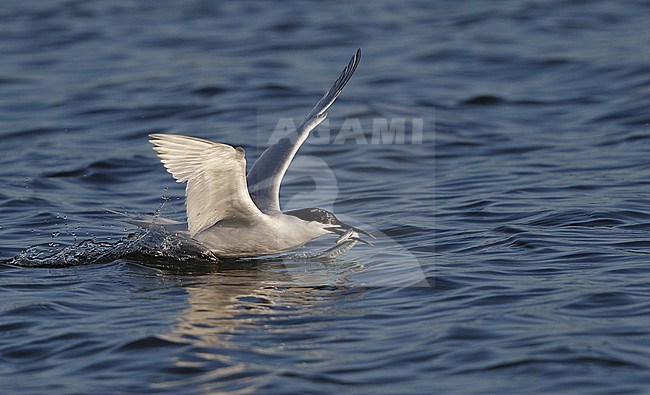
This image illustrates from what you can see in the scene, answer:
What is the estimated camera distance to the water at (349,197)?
5941 millimetres

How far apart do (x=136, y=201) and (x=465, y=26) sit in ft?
28.3

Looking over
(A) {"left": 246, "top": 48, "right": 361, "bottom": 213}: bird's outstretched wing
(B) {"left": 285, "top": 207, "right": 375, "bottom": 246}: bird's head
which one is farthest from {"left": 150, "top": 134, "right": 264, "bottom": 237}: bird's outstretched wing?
(B) {"left": 285, "top": 207, "right": 375, "bottom": 246}: bird's head

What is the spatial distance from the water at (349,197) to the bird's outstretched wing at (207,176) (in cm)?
49

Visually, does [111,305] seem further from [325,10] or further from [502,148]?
[325,10]

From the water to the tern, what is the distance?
232 mm

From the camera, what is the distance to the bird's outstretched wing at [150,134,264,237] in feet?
21.8

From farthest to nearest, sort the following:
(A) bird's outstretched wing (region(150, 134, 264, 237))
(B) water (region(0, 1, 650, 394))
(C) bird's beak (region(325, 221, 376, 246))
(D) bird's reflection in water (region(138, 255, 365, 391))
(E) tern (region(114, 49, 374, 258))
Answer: (C) bird's beak (region(325, 221, 376, 246)), (E) tern (region(114, 49, 374, 258)), (A) bird's outstretched wing (region(150, 134, 264, 237)), (B) water (region(0, 1, 650, 394)), (D) bird's reflection in water (region(138, 255, 365, 391))

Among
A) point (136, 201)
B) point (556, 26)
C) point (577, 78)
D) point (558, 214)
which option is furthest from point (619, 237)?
point (556, 26)

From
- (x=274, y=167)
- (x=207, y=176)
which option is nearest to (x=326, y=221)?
(x=274, y=167)

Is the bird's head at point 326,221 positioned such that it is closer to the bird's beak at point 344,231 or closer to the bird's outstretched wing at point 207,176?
the bird's beak at point 344,231

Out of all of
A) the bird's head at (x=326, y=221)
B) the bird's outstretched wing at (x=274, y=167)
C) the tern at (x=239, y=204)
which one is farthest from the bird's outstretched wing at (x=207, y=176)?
the bird's head at (x=326, y=221)

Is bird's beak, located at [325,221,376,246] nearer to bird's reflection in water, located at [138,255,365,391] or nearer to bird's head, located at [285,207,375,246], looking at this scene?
bird's head, located at [285,207,375,246]

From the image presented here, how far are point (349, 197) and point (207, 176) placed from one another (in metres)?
3.38

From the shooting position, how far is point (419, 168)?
11141 millimetres
